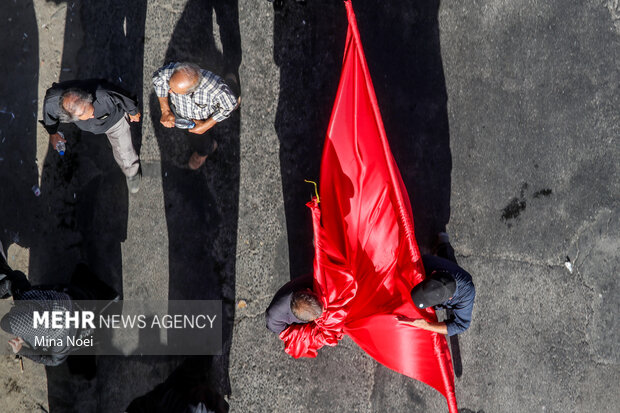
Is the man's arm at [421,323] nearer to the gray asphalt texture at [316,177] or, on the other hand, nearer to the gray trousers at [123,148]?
the gray asphalt texture at [316,177]

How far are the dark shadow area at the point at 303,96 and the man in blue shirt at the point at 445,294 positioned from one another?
1.26 metres

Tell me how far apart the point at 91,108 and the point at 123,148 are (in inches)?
27.1

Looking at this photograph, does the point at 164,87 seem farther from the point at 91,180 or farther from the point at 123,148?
the point at 91,180

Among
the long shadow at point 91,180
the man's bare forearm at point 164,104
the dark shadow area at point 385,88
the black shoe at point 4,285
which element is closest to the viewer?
the black shoe at point 4,285

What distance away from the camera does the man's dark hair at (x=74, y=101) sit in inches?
142

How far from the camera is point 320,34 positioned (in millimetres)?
4773

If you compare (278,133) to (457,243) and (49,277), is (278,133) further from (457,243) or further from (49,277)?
(49,277)

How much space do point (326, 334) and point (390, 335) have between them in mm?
584

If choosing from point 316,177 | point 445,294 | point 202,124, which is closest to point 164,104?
point 202,124

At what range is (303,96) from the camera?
188 inches

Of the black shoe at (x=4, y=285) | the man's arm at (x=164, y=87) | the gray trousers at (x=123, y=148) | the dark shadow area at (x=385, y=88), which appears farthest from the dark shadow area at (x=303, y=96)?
the black shoe at (x=4, y=285)

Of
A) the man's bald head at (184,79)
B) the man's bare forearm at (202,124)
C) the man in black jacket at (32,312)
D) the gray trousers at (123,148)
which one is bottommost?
the man in black jacket at (32,312)

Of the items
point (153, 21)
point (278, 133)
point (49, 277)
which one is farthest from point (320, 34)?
point (49, 277)

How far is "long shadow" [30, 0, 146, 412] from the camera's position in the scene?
4648 millimetres
